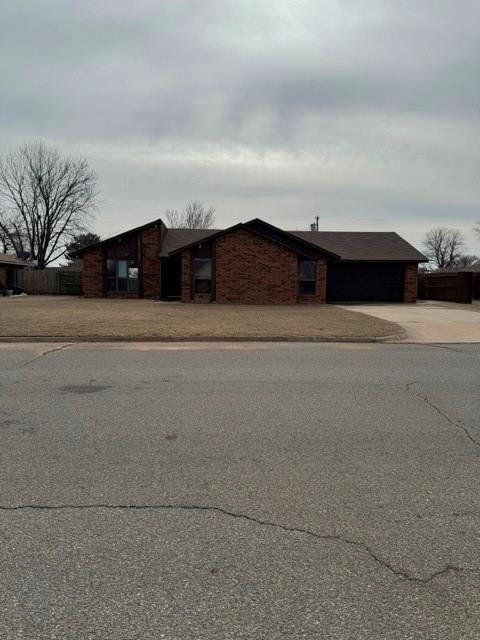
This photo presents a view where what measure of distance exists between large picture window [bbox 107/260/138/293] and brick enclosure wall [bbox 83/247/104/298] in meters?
0.47

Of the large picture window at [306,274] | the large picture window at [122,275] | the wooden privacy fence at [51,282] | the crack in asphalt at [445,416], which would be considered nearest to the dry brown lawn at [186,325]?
the crack in asphalt at [445,416]

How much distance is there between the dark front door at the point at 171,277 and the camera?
27.9 meters

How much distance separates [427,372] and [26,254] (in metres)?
46.8

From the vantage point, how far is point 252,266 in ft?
79.2

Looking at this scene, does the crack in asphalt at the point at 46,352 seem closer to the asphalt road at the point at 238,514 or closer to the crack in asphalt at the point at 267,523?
the asphalt road at the point at 238,514

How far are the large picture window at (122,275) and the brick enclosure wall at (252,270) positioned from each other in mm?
6636

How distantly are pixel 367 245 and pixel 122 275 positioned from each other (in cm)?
1501

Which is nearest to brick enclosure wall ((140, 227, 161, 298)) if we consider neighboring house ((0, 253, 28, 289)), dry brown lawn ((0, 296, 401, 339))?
neighboring house ((0, 253, 28, 289))

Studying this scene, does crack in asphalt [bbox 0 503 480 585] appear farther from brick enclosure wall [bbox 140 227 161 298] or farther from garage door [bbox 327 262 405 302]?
garage door [bbox 327 262 405 302]

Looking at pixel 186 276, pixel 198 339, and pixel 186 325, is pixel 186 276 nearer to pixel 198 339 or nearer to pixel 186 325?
pixel 186 325

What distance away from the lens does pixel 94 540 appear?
278cm

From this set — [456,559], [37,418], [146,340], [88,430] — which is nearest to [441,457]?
[456,559]

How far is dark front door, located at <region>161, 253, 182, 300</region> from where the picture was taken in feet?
91.5

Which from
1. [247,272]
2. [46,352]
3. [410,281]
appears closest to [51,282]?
[247,272]
